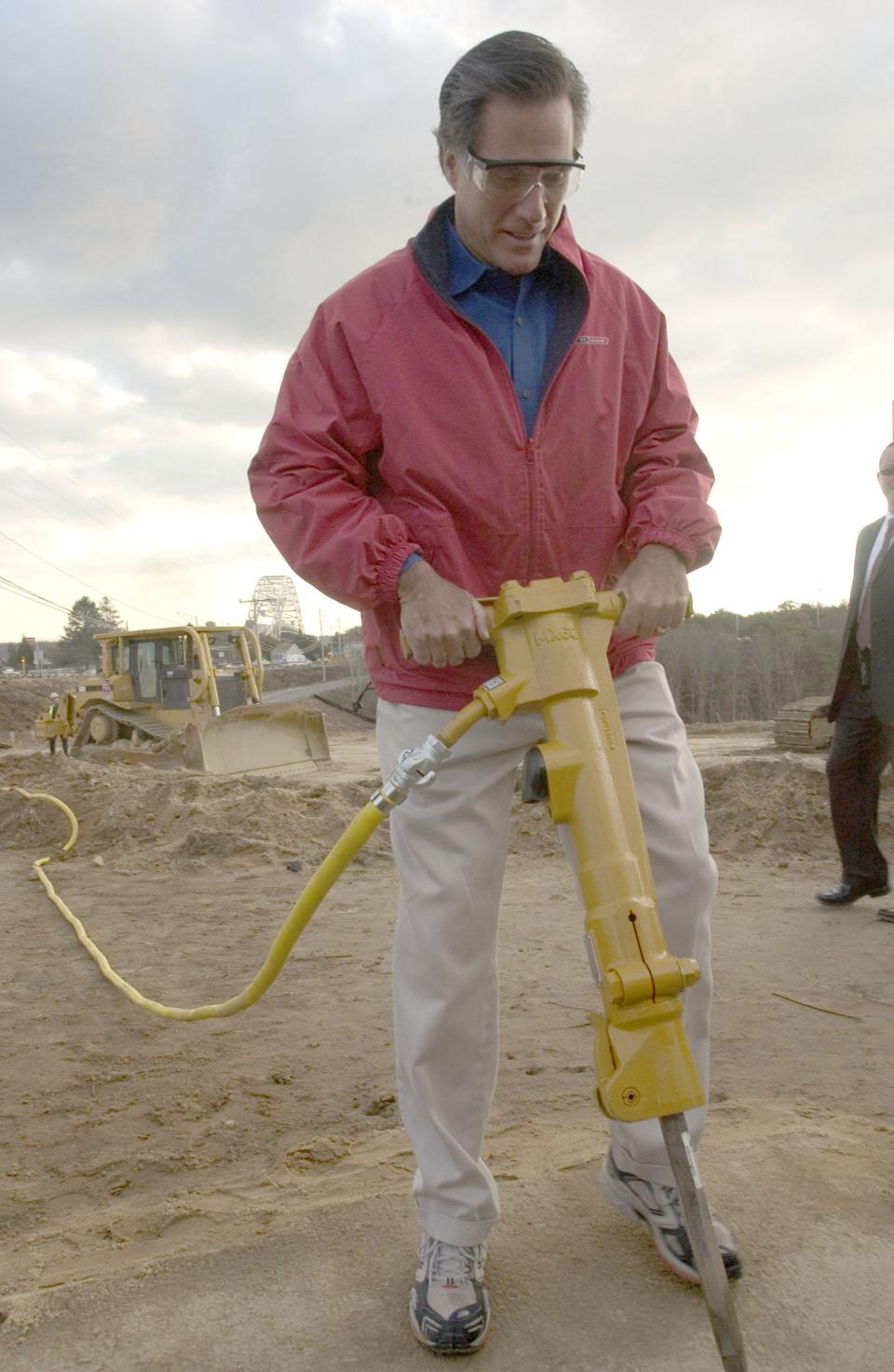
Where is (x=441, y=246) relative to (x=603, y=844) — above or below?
above

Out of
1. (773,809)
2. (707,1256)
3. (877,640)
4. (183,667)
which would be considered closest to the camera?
(707,1256)

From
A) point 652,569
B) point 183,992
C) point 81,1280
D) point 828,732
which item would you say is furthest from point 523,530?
point 828,732

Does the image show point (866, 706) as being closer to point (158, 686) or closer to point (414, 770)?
point (414, 770)

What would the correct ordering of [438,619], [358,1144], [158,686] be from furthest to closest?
[158,686] → [358,1144] → [438,619]

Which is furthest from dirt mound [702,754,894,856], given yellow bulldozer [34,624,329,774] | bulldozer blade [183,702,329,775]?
yellow bulldozer [34,624,329,774]

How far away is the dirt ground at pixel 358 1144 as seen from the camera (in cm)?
170

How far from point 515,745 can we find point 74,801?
6895 mm

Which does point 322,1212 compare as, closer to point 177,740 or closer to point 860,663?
point 860,663

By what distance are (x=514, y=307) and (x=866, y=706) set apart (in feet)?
10.7

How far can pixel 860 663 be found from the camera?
4582mm

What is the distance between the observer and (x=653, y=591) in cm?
177

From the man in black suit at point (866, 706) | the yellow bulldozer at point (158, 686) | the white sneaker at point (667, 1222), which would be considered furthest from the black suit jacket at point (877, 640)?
the yellow bulldozer at point (158, 686)

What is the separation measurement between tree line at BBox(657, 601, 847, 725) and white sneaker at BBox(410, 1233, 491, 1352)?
2196 cm

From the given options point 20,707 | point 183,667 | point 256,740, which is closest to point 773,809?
point 256,740
